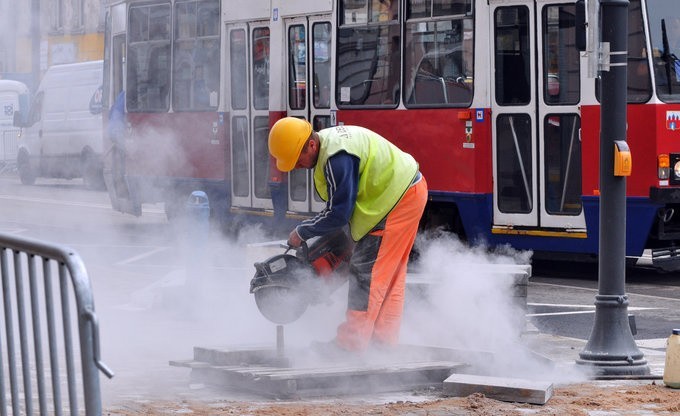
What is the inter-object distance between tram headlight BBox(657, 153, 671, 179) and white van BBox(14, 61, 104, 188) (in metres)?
17.8

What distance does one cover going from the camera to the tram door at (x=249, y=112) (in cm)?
1639

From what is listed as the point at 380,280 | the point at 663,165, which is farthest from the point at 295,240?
the point at 663,165

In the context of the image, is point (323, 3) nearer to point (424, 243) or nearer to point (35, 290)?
point (424, 243)

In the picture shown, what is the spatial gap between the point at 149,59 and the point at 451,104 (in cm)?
643

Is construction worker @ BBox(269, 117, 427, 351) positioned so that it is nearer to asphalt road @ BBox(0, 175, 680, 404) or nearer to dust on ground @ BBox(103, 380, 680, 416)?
asphalt road @ BBox(0, 175, 680, 404)

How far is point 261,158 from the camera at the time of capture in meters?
16.4

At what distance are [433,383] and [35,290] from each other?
3.50 m

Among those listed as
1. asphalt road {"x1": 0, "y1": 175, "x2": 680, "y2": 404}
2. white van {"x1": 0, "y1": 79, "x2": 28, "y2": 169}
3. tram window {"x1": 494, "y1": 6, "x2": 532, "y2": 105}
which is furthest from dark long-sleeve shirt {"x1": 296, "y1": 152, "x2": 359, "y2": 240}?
white van {"x1": 0, "y1": 79, "x2": 28, "y2": 169}

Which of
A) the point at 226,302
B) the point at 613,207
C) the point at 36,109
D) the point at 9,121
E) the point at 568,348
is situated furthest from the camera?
the point at 9,121

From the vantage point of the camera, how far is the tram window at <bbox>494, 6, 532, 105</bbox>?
13.1 m

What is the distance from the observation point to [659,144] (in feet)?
40.4

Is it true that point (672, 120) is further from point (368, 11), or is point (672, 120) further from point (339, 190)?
point (339, 190)

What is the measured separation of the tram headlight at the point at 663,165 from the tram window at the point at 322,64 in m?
4.21

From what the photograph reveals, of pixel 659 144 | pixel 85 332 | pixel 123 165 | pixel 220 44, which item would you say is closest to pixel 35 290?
pixel 85 332
